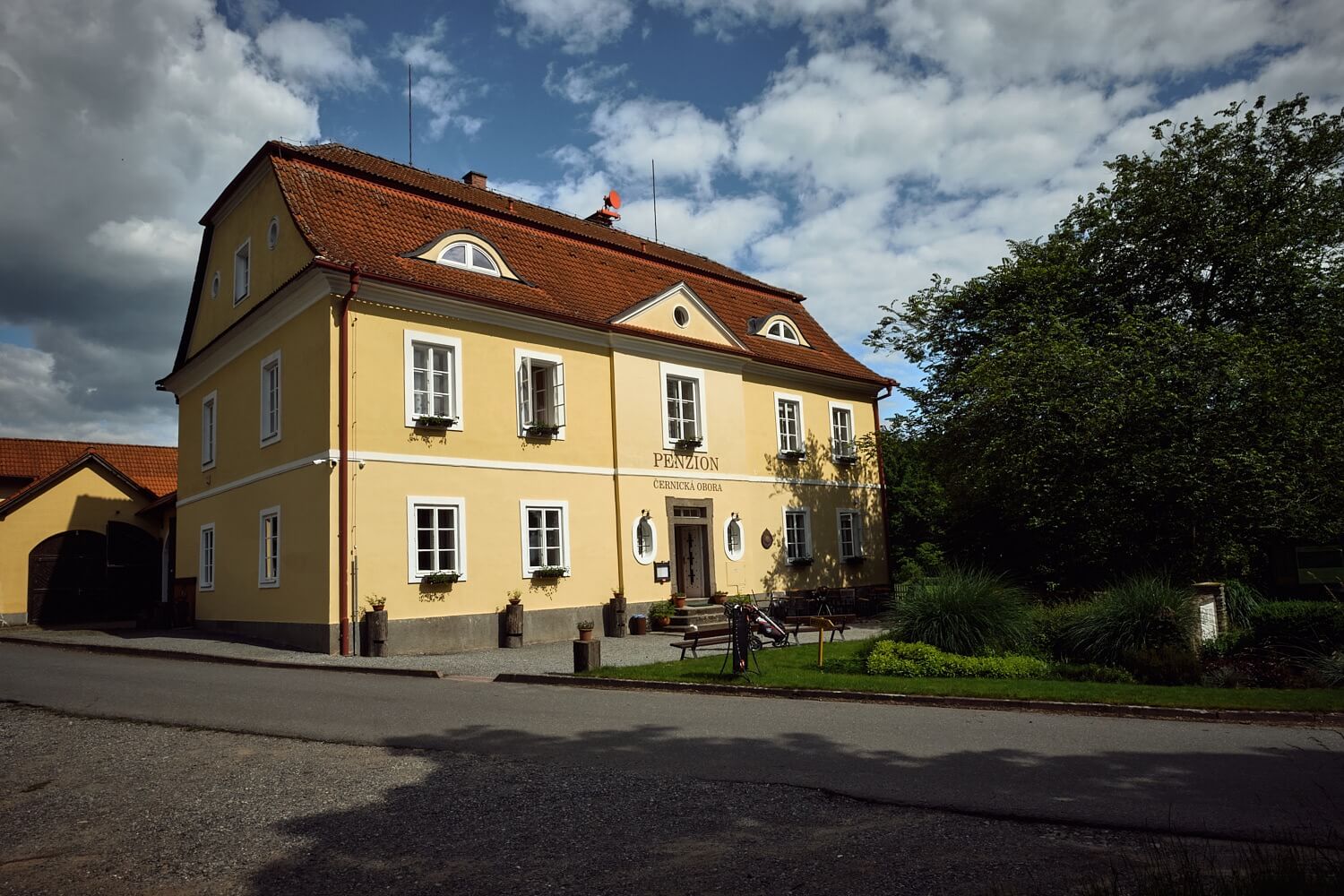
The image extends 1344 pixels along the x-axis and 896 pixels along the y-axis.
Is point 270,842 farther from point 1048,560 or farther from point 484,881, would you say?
point 1048,560

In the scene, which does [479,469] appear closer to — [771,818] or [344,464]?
[344,464]

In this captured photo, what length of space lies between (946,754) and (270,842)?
5.05 meters

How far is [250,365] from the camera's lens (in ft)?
66.0

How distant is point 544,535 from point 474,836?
44.5 ft

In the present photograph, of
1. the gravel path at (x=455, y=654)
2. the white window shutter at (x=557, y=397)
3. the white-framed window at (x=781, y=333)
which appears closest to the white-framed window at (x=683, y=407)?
the white window shutter at (x=557, y=397)

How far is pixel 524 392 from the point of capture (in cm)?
1933

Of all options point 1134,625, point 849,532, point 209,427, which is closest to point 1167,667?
point 1134,625

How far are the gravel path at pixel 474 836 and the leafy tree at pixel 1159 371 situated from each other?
47.8 feet

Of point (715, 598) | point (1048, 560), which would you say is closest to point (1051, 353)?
point (1048, 560)

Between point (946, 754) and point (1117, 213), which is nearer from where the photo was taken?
point (946, 754)

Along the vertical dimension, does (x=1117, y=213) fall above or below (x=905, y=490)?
above

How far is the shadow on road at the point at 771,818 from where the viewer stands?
15.9 feet

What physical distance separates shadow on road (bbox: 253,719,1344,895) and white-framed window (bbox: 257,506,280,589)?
11460mm

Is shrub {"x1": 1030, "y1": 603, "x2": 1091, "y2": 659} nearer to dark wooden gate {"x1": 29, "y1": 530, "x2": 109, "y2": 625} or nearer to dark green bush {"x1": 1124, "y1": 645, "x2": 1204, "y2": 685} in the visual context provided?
dark green bush {"x1": 1124, "y1": 645, "x2": 1204, "y2": 685}
